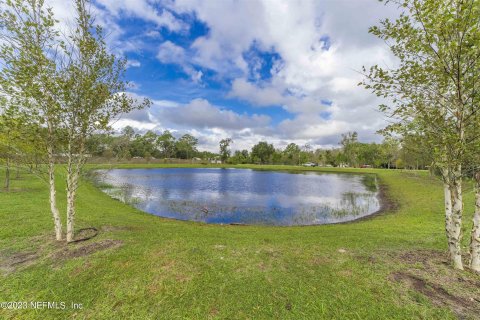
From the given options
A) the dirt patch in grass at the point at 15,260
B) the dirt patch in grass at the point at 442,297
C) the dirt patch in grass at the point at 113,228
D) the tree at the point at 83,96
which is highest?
the tree at the point at 83,96

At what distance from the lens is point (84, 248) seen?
6117 mm

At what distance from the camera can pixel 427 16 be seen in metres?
4.44

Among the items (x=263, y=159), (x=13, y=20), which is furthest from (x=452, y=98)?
(x=263, y=159)

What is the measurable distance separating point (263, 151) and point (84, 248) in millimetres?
111247

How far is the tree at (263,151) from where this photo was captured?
115m

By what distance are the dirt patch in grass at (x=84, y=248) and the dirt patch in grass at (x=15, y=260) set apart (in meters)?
0.54

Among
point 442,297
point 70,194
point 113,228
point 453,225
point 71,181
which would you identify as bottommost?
point 113,228

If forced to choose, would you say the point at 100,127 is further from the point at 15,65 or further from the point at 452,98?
the point at 452,98

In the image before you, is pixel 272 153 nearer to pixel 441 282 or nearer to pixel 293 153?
pixel 293 153

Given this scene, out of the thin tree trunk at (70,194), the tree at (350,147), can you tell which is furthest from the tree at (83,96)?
the tree at (350,147)

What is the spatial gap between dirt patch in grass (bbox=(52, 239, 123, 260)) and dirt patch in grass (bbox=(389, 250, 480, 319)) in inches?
325

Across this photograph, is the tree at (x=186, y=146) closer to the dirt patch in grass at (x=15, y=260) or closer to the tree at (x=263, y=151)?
the tree at (x=263, y=151)

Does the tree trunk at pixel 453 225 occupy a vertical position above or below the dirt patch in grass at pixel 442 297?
above

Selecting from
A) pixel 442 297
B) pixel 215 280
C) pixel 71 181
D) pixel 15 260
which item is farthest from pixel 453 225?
pixel 15 260
